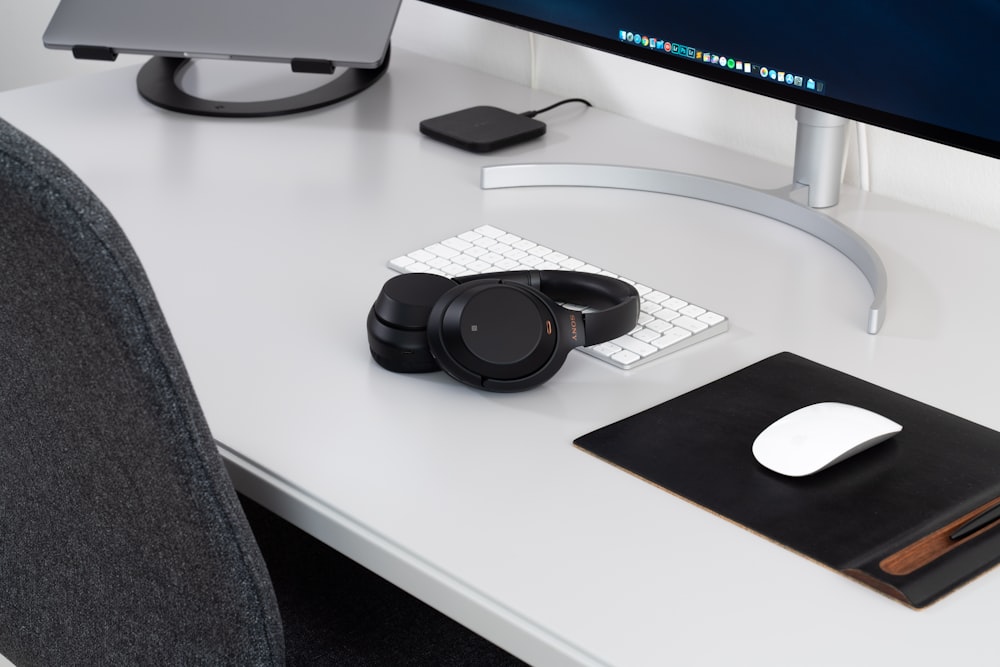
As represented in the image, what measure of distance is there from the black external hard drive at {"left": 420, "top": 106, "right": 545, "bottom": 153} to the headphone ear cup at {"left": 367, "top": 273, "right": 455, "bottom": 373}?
46 cm

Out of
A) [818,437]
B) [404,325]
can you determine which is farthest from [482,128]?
[818,437]

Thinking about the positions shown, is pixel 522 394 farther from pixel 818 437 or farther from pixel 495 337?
pixel 818 437

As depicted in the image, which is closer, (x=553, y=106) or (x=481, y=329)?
(x=481, y=329)

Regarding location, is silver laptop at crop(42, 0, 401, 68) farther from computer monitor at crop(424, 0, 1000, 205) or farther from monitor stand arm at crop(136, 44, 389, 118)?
computer monitor at crop(424, 0, 1000, 205)

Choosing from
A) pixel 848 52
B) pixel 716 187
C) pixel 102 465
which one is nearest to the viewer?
pixel 102 465

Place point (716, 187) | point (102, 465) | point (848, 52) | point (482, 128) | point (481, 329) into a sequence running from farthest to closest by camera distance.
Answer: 1. point (482, 128)
2. point (716, 187)
3. point (848, 52)
4. point (481, 329)
5. point (102, 465)

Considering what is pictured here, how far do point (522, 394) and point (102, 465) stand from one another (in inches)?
12.2

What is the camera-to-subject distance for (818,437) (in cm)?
79

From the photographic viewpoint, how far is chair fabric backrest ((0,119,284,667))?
60 centimetres

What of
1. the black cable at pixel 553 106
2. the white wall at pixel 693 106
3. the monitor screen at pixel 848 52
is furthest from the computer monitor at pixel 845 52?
the black cable at pixel 553 106

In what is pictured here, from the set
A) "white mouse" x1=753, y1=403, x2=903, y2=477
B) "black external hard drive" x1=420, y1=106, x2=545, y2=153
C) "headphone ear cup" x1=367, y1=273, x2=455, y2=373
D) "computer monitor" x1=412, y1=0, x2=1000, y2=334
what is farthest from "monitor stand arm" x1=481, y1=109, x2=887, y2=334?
"headphone ear cup" x1=367, y1=273, x2=455, y2=373

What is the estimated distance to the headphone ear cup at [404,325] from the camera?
0.89 metres

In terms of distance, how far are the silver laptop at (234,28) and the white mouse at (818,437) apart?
0.79m

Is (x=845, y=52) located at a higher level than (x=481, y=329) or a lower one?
higher
